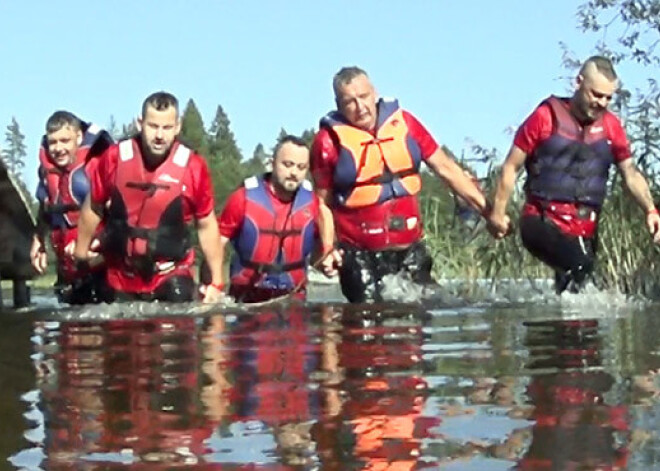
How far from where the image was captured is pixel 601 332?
266 inches

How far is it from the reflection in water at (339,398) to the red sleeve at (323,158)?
364 centimetres

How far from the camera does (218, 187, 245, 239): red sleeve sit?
11.0 m

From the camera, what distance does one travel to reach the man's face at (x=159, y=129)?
9797mm

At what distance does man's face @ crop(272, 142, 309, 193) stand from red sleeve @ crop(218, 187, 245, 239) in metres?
0.28

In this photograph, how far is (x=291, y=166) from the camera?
1091 centimetres

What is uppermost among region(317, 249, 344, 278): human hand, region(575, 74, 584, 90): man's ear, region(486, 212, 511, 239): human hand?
region(575, 74, 584, 90): man's ear

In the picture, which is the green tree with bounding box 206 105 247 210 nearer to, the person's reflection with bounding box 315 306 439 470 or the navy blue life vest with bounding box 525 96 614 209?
the navy blue life vest with bounding box 525 96 614 209

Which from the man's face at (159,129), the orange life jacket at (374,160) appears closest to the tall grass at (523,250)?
the orange life jacket at (374,160)

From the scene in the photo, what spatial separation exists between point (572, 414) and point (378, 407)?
53 cm

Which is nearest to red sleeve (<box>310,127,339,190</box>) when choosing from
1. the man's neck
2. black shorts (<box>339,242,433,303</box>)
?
the man's neck

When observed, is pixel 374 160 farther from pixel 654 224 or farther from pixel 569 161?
pixel 654 224

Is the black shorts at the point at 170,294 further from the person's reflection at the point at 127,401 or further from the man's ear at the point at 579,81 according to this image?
the man's ear at the point at 579,81

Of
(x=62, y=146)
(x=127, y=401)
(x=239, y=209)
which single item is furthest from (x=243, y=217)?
(x=127, y=401)

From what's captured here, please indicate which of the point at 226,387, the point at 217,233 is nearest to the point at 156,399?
the point at 226,387
